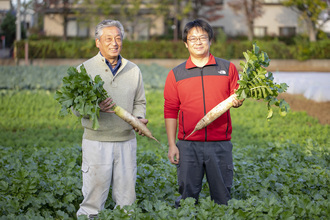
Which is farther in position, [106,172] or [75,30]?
[75,30]

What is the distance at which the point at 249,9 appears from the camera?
3153cm

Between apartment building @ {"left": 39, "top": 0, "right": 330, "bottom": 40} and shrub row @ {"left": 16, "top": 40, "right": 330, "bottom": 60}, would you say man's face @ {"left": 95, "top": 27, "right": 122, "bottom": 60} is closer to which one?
shrub row @ {"left": 16, "top": 40, "right": 330, "bottom": 60}

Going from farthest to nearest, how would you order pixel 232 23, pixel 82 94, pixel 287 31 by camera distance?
pixel 287 31, pixel 232 23, pixel 82 94

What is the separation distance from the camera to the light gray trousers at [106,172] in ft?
12.5

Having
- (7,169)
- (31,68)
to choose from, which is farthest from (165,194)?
(31,68)

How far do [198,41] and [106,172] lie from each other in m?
1.34

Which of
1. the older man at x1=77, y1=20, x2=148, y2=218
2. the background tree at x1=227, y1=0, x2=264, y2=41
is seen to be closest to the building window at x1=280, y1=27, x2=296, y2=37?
the background tree at x1=227, y1=0, x2=264, y2=41

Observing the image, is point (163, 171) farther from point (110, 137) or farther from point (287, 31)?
point (287, 31)

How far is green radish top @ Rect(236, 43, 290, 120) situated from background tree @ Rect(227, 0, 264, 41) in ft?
87.7

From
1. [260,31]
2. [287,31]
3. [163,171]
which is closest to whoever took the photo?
[163,171]

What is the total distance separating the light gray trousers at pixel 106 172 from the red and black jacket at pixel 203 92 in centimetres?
54

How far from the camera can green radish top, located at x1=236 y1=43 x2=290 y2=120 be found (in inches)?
147

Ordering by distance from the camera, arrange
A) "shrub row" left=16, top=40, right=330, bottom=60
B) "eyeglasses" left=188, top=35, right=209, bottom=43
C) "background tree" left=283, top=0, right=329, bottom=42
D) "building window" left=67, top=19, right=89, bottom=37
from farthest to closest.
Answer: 1. "building window" left=67, top=19, right=89, bottom=37
2. "background tree" left=283, top=0, right=329, bottom=42
3. "shrub row" left=16, top=40, right=330, bottom=60
4. "eyeglasses" left=188, top=35, right=209, bottom=43

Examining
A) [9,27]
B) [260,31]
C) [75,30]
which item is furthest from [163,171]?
[9,27]
